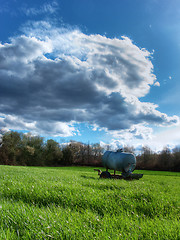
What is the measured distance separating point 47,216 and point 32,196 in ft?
6.89

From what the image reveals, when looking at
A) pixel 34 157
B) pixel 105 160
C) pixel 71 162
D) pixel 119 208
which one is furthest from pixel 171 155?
pixel 119 208

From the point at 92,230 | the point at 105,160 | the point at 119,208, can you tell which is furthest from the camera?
the point at 105,160

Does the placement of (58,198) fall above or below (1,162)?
above

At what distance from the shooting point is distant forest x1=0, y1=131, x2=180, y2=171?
61625mm

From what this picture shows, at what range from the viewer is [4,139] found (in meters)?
60.8

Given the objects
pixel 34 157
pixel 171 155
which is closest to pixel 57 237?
pixel 34 157

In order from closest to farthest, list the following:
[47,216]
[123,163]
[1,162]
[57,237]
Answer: [57,237]
[47,216]
[123,163]
[1,162]

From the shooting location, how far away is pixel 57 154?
72.3 metres

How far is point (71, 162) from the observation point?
247 feet

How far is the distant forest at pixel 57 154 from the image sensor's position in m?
61.6

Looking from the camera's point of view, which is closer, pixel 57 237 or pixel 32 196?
pixel 57 237

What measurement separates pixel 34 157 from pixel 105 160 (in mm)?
57012

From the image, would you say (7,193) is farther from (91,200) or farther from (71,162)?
(71,162)

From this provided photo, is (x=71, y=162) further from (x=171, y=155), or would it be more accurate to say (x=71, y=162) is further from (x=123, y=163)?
(x=123, y=163)
